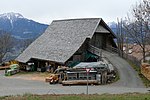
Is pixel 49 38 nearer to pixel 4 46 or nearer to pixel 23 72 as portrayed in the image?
pixel 23 72

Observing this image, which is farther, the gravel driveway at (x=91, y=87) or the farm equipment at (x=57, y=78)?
the farm equipment at (x=57, y=78)

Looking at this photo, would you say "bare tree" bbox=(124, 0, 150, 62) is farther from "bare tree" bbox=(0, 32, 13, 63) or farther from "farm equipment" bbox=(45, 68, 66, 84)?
"bare tree" bbox=(0, 32, 13, 63)

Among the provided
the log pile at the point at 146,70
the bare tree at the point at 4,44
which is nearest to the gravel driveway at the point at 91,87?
the log pile at the point at 146,70

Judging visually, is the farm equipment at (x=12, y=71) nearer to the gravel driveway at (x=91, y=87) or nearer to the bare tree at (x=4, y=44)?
the gravel driveway at (x=91, y=87)

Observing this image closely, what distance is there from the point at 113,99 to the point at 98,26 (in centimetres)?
3115

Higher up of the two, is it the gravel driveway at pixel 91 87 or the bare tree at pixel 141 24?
the bare tree at pixel 141 24

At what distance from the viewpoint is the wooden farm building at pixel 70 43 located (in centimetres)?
4506

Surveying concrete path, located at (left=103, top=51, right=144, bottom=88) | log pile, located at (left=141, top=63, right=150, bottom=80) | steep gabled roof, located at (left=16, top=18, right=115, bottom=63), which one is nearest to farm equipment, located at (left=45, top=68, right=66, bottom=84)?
steep gabled roof, located at (left=16, top=18, right=115, bottom=63)

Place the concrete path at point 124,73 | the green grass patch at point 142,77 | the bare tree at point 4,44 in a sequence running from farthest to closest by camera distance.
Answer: the bare tree at point 4,44 → the green grass patch at point 142,77 → the concrete path at point 124,73

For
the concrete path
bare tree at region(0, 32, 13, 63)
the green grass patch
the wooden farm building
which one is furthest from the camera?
bare tree at region(0, 32, 13, 63)

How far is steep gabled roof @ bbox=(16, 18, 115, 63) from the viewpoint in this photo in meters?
45.2

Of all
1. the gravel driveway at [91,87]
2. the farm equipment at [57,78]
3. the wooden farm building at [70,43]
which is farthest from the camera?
the wooden farm building at [70,43]

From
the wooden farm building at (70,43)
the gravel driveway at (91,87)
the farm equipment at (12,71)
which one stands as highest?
the wooden farm building at (70,43)

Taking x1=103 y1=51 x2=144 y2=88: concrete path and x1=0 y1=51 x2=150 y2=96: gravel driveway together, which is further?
x1=103 y1=51 x2=144 y2=88: concrete path
